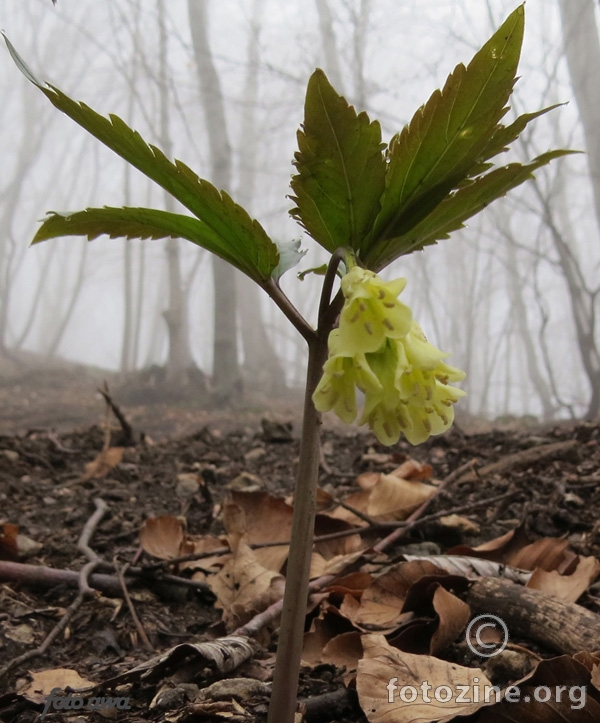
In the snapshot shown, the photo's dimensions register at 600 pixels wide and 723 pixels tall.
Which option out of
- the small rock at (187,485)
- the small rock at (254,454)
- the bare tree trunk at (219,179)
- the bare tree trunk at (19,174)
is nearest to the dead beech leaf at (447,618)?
the small rock at (187,485)

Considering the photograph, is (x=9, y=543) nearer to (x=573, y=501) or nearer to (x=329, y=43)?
(x=573, y=501)

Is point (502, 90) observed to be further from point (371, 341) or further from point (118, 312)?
point (118, 312)

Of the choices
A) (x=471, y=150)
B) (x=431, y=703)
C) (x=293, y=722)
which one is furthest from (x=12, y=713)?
(x=471, y=150)

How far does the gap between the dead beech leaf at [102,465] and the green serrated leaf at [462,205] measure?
117 centimetres

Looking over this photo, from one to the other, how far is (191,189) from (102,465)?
1.22 meters

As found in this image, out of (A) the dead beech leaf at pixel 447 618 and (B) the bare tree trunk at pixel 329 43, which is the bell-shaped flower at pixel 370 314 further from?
(B) the bare tree trunk at pixel 329 43

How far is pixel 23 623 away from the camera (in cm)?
75

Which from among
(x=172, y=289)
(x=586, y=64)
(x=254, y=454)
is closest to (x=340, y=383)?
(x=254, y=454)

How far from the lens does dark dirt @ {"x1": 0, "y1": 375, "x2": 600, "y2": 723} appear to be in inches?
27.9

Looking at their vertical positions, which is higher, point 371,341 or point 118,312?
point 118,312

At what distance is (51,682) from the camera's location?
0.61 m

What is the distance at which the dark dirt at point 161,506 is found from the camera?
0.71 m

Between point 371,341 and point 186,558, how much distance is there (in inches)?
23.4

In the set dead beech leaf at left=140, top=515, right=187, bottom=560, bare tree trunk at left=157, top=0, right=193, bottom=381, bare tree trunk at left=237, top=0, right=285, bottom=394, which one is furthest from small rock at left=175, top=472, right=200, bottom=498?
bare tree trunk at left=237, top=0, right=285, bottom=394
